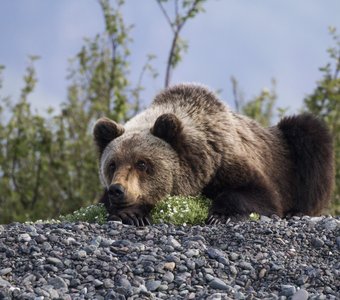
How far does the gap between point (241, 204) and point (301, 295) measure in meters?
2.94

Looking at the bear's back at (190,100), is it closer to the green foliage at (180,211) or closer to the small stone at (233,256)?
the green foliage at (180,211)

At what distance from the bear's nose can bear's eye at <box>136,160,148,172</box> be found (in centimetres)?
64

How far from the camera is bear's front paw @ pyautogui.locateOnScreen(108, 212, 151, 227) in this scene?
9477 millimetres

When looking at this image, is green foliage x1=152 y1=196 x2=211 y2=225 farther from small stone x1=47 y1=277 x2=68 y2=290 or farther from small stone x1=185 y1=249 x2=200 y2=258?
small stone x1=47 y1=277 x2=68 y2=290

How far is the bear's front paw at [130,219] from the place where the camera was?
9.48 metres

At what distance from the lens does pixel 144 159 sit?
32.9 ft


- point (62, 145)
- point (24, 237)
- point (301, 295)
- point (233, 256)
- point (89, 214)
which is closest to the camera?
point (301, 295)

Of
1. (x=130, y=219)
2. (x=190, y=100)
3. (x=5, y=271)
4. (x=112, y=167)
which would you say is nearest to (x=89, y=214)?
(x=112, y=167)

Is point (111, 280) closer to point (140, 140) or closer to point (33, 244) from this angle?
point (33, 244)

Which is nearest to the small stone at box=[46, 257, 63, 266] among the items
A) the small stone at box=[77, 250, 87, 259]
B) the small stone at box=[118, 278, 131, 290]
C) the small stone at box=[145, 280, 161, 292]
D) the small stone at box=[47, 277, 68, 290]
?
the small stone at box=[77, 250, 87, 259]

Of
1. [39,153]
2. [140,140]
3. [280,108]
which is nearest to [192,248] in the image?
[140,140]

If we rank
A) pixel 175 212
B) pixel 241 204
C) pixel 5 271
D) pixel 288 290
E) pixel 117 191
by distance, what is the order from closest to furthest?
pixel 288 290 < pixel 5 271 < pixel 117 191 < pixel 175 212 < pixel 241 204

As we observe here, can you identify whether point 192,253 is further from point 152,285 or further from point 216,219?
point 216,219

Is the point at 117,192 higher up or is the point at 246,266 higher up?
the point at 117,192
